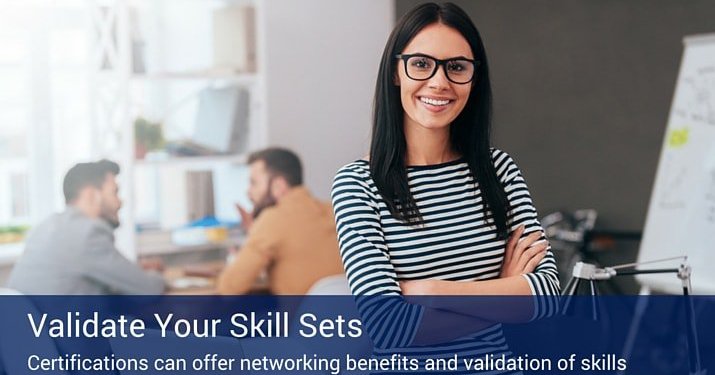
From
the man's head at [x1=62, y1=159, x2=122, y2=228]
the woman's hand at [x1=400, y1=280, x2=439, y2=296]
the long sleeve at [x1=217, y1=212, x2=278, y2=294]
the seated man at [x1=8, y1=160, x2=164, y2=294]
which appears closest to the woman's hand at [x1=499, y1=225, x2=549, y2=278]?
the woman's hand at [x1=400, y1=280, x2=439, y2=296]

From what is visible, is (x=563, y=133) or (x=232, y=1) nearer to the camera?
(x=232, y=1)

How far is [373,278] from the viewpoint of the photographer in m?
1.51

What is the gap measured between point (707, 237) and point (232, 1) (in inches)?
101

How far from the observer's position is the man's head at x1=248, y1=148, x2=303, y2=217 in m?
3.98

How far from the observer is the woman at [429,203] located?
1530 mm

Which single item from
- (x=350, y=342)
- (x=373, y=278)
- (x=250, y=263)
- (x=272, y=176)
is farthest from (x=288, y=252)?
(x=373, y=278)

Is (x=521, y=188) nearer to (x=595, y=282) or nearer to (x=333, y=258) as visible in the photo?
(x=595, y=282)

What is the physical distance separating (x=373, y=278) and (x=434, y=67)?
35cm

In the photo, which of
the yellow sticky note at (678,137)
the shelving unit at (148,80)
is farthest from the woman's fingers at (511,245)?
the shelving unit at (148,80)

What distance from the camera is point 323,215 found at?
3809 millimetres

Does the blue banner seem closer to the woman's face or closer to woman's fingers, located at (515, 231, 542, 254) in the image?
woman's fingers, located at (515, 231, 542, 254)

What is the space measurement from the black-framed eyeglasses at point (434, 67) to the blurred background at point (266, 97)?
2834 millimetres

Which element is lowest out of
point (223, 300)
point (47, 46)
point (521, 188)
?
point (223, 300)

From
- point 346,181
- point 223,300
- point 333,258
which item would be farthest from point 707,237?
point 346,181
